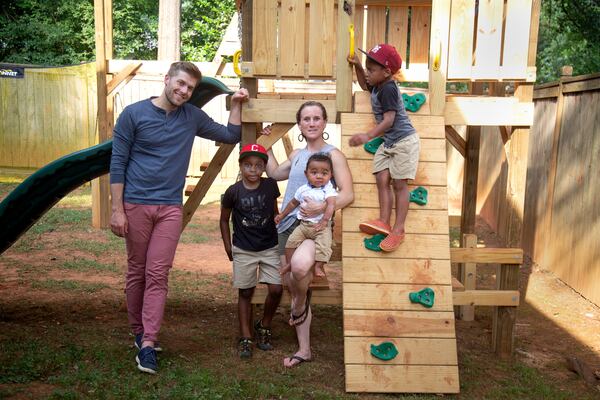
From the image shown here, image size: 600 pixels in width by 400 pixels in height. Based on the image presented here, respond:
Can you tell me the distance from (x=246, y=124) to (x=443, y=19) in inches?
69.0

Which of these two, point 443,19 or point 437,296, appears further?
point 443,19

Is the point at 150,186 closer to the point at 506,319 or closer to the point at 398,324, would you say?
the point at 398,324

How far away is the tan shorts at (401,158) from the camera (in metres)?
4.52

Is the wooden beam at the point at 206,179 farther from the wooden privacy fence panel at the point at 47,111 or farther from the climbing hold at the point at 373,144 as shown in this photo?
the wooden privacy fence panel at the point at 47,111

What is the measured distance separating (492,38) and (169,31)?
12.9m

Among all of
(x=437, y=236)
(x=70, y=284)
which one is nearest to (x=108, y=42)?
(x=70, y=284)

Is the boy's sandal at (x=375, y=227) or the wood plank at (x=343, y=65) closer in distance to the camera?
the boy's sandal at (x=375, y=227)

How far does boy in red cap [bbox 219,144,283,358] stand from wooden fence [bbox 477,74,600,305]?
281 centimetres

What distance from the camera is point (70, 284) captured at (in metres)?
6.82

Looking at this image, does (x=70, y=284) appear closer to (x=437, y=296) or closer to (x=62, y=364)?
(x=62, y=364)

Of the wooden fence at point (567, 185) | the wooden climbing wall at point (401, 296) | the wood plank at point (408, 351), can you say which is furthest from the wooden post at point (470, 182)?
the wood plank at point (408, 351)

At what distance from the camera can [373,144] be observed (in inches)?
188

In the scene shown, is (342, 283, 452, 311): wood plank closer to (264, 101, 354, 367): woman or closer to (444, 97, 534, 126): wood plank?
(264, 101, 354, 367): woman

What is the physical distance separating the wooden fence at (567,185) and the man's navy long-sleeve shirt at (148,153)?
11.3 ft
